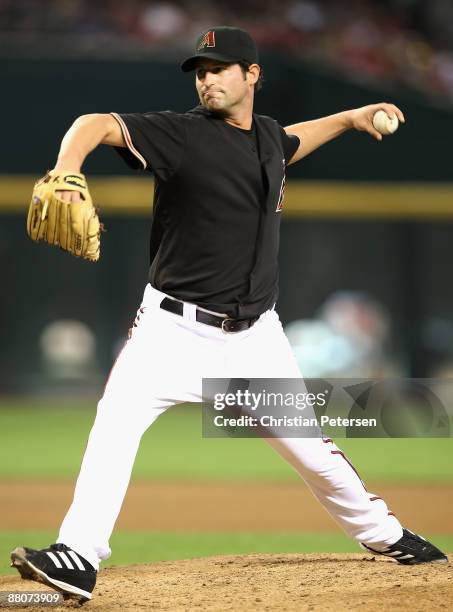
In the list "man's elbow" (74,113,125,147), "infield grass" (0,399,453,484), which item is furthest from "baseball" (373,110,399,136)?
"infield grass" (0,399,453,484)

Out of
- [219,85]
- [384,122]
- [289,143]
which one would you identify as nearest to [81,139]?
[219,85]

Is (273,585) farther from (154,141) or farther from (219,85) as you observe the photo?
(219,85)

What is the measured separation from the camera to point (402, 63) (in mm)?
12109

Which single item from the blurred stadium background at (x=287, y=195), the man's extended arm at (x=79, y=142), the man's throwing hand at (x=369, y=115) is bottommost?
the man's extended arm at (x=79, y=142)

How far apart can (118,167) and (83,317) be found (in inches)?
72.2

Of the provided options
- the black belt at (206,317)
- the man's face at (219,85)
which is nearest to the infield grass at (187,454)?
the black belt at (206,317)

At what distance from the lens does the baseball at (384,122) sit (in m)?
3.65

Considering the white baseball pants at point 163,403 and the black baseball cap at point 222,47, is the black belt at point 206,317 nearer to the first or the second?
the white baseball pants at point 163,403

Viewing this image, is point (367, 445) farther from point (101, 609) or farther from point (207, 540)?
point (101, 609)

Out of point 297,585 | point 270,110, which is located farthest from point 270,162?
point 270,110

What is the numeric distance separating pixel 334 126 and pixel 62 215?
1.32 meters

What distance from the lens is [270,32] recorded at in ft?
39.8

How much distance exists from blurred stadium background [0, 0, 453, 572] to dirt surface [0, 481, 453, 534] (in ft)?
14.3

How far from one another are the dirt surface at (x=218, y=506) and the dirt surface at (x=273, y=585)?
1484 mm
